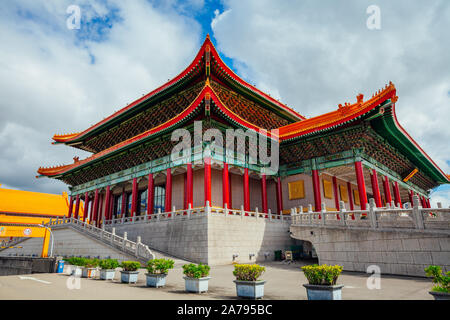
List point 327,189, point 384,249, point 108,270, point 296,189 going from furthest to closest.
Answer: point 327,189
point 296,189
point 384,249
point 108,270

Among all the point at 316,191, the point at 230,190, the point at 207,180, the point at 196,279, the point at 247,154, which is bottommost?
the point at 196,279

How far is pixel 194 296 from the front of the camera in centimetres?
806

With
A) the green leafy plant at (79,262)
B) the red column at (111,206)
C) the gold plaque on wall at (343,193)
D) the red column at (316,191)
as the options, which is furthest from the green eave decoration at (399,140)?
the red column at (111,206)

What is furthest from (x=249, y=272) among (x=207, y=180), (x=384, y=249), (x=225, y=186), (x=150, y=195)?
(x=150, y=195)

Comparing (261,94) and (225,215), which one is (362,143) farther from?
(225,215)

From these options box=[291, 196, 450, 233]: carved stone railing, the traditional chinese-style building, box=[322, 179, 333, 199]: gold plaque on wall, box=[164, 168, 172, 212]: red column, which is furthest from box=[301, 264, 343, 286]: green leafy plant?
box=[322, 179, 333, 199]: gold plaque on wall

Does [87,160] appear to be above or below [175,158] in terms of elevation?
above

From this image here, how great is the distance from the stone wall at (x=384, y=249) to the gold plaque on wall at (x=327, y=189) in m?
10.4

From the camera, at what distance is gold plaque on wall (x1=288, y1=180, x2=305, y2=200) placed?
25.1m

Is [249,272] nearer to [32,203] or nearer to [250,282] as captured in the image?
[250,282]

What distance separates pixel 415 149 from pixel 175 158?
2199 centimetres

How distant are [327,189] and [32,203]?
1736 inches

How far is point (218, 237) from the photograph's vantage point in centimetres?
1702
